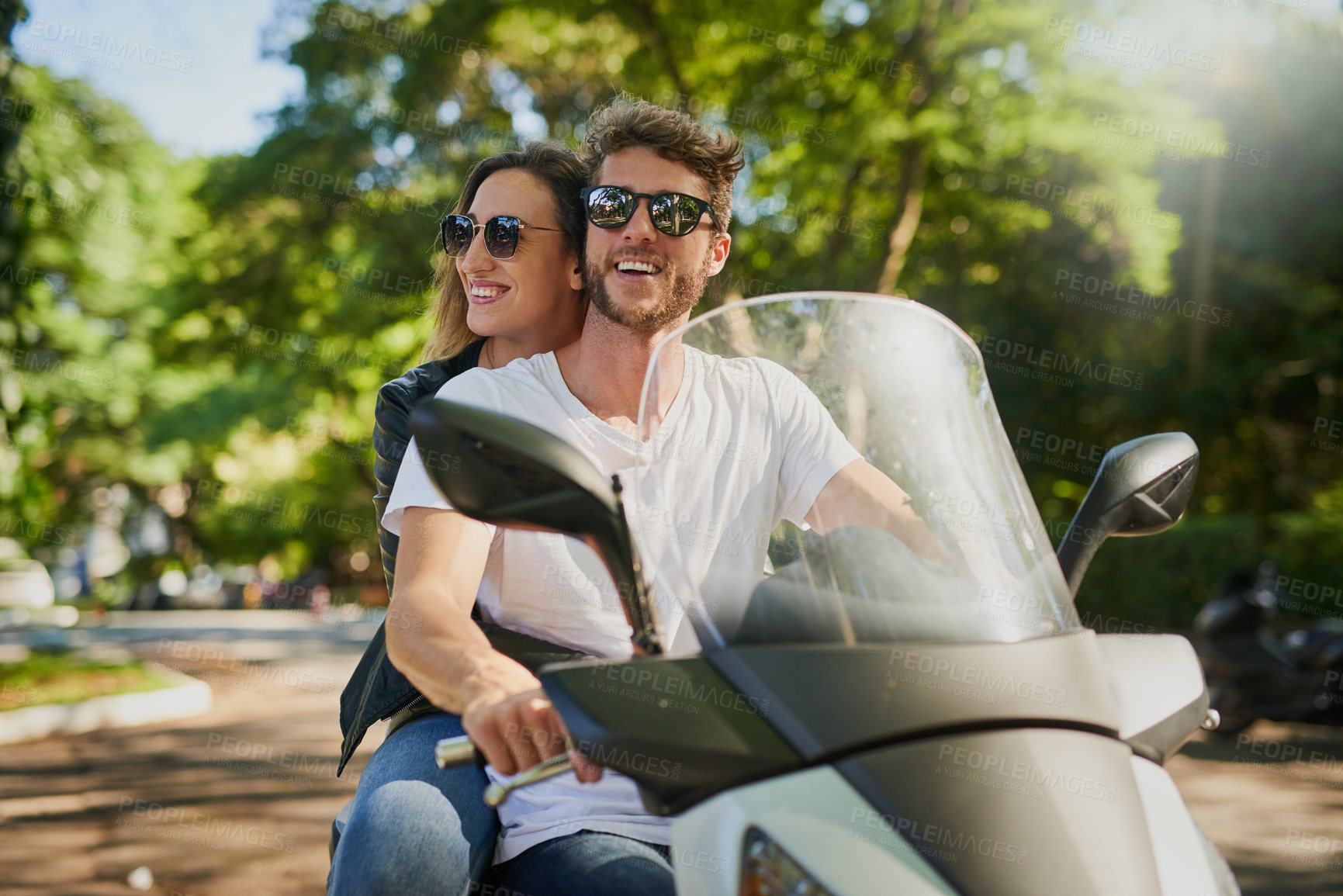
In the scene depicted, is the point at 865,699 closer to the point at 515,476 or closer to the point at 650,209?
the point at 515,476

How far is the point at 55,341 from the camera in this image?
19406 mm

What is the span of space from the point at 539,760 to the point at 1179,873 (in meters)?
0.68

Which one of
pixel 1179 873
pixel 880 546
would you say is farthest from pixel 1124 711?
pixel 880 546

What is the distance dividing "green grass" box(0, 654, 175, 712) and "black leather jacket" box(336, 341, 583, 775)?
7791 millimetres

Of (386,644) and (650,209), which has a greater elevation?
(650,209)

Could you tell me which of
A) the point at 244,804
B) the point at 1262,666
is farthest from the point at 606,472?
the point at 1262,666

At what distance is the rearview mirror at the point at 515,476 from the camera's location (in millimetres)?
1050

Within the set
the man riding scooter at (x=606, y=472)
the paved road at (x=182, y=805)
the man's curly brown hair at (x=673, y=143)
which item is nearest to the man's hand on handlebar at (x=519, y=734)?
the man riding scooter at (x=606, y=472)

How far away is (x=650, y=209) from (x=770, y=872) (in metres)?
1.27

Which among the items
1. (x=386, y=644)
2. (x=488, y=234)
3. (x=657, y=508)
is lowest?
(x=386, y=644)

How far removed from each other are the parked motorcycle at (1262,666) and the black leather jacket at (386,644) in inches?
288

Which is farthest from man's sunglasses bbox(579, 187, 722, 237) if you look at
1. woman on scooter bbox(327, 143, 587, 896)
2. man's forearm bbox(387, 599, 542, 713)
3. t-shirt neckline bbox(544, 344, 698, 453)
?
man's forearm bbox(387, 599, 542, 713)

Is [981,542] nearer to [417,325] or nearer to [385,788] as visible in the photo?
[385,788]

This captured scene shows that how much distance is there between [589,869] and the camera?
135 centimetres
